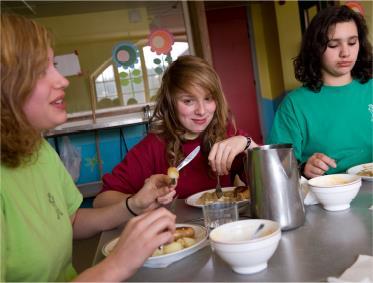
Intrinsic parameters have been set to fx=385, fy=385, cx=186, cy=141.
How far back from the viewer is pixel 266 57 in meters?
5.83

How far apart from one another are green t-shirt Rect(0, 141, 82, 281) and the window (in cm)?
297

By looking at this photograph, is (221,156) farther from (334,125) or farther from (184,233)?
(334,125)

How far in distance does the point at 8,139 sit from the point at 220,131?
967 mm

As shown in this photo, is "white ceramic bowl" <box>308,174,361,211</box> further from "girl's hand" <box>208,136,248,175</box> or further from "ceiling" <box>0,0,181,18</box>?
"ceiling" <box>0,0,181,18</box>

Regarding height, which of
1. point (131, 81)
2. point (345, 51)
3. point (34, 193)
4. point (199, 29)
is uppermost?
point (199, 29)

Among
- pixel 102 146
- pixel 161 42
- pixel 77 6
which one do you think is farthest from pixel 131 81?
pixel 77 6

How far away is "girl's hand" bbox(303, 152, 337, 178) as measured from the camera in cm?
134

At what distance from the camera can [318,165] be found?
4.41 ft

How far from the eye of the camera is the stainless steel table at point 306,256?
0.72m

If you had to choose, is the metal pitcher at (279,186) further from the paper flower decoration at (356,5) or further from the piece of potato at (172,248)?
the paper flower decoration at (356,5)

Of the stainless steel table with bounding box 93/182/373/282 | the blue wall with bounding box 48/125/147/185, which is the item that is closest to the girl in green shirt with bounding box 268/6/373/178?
the stainless steel table with bounding box 93/182/373/282

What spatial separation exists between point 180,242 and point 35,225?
32cm

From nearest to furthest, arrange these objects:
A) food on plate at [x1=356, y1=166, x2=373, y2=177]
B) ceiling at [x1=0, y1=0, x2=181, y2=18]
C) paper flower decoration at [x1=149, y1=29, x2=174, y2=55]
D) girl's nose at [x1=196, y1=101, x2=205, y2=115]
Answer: food on plate at [x1=356, y1=166, x2=373, y2=177] < girl's nose at [x1=196, y1=101, x2=205, y2=115] < paper flower decoration at [x1=149, y1=29, x2=174, y2=55] < ceiling at [x1=0, y1=0, x2=181, y2=18]

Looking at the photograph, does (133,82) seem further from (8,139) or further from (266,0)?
(8,139)
